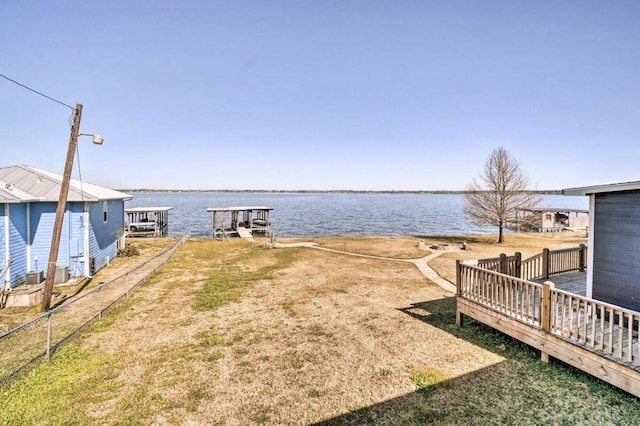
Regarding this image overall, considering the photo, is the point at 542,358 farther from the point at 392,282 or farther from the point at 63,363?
the point at 63,363

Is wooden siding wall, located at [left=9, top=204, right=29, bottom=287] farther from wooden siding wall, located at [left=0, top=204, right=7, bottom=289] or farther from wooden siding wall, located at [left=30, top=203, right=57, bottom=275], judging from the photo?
wooden siding wall, located at [left=30, top=203, right=57, bottom=275]

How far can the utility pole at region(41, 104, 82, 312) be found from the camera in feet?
35.6

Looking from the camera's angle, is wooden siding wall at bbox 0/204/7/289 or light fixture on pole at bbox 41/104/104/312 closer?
light fixture on pole at bbox 41/104/104/312

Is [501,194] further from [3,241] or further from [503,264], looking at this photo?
[3,241]

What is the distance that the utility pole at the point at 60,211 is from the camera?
10836mm

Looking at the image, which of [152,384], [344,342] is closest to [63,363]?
[152,384]

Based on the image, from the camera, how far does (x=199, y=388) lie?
658 centimetres

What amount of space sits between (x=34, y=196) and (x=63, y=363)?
10990 mm

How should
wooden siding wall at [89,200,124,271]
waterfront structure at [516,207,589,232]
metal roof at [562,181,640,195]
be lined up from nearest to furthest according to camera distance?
metal roof at [562,181,640,195] < wooden siding wall at [89,200,124,271] < waterfront structure at [516,207,589,232]

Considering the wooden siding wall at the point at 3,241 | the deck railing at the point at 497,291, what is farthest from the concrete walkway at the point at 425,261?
the wooden siding wall at the point at 3,241

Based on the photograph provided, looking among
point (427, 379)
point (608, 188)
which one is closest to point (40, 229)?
point (427, 379)

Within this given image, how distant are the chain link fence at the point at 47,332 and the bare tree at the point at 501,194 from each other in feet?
98.4

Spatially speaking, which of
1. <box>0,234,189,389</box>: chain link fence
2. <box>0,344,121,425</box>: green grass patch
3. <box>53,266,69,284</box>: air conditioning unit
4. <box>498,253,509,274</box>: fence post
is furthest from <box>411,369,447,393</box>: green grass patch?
<box>53,266,69,284</box>: air conditioning unit

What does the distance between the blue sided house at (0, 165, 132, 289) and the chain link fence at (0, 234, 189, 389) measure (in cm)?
412
